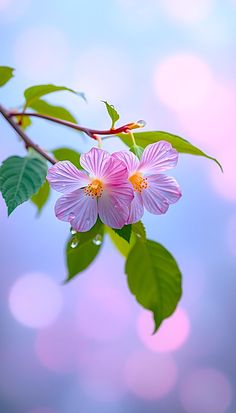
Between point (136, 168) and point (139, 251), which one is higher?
point (136, 168)

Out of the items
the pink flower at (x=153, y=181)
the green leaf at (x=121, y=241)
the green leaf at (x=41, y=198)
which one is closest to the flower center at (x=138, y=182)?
the pink flower at (x=153, y=181)

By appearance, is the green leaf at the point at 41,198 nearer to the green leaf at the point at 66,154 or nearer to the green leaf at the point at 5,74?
the green leaf at the point at 66,154

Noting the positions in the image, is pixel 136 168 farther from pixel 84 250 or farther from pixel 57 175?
pixel 84 250

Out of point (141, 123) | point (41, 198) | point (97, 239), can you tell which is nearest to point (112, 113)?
point (141, 123)

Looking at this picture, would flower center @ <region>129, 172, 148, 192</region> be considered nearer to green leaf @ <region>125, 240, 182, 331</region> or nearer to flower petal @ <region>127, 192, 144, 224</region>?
flower petal @ <region>127, 192, 144, 224</region>

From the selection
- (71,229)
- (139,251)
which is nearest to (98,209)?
(71,229)

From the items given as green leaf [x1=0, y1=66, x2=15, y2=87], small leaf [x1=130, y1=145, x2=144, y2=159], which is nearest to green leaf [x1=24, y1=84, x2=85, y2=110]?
green leaf [x1=0, y1=66, x2=15, y2=87]

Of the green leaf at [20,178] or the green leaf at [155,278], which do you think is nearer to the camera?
the green leaf at [20,178]
